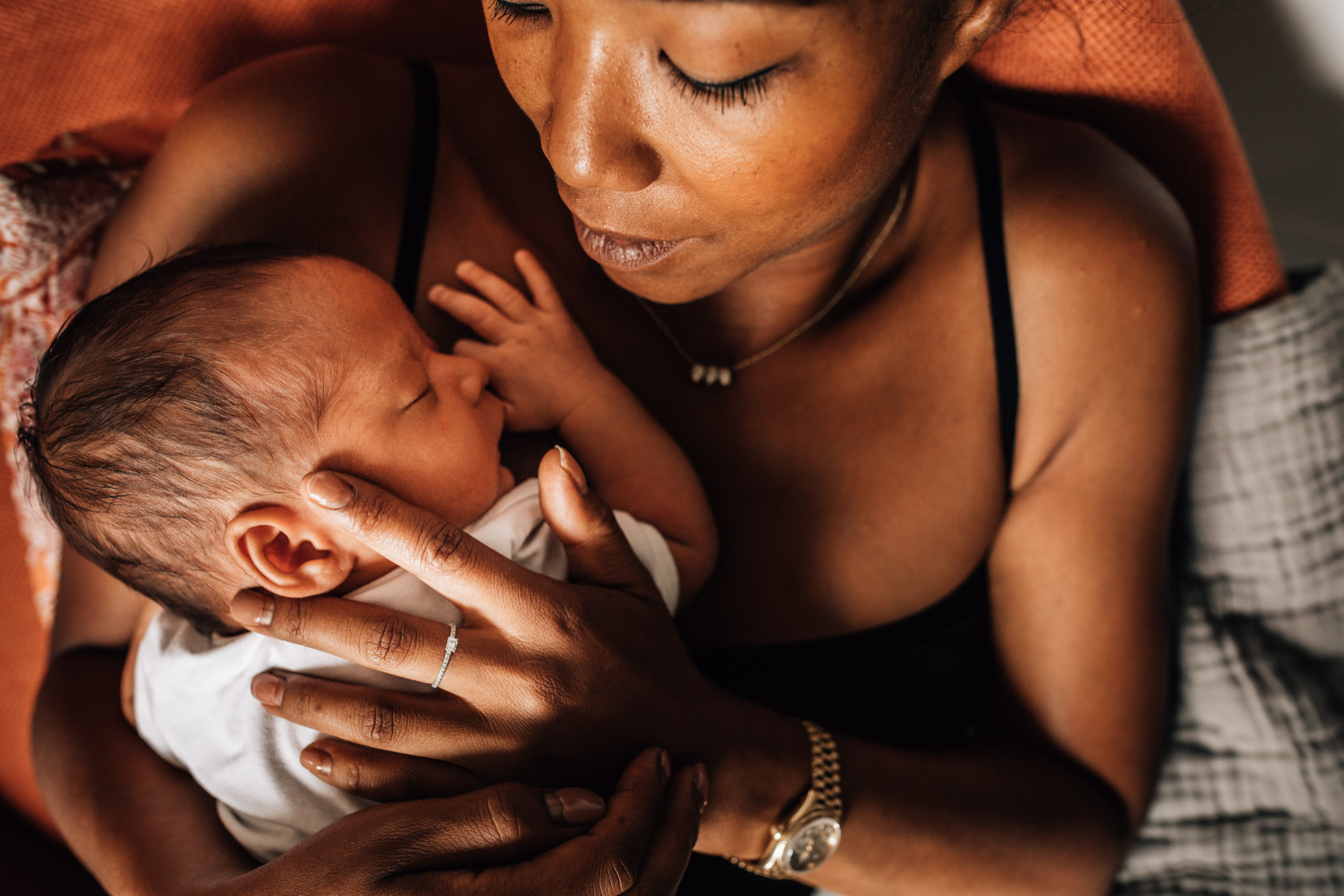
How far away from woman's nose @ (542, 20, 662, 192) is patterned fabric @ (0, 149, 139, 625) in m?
0.81

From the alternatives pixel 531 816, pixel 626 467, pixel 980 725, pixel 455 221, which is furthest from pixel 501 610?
pixel 980 725

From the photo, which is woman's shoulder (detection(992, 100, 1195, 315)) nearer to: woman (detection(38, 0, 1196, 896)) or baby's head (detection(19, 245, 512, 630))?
woman (detection(38, 0, 1196, 896))

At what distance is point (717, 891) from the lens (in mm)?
1252

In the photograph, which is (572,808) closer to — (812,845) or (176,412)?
(812,845)

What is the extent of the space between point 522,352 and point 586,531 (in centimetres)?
29

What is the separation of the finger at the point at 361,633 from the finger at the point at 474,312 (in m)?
0.40

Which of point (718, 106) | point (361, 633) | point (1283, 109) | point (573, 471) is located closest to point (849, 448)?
point (573, 471)

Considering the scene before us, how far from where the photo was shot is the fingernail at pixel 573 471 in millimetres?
858

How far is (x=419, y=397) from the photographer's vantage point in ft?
3.07

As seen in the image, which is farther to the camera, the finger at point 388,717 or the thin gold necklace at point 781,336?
the thin gold necklace at point 781,336

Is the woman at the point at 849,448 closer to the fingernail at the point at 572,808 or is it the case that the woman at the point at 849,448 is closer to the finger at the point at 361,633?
the fingernail at the point at 572,808

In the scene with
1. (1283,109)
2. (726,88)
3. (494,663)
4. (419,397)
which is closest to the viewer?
(726,88)

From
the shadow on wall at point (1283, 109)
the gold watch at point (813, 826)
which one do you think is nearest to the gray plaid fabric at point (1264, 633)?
the shadow on wall at point (1283, 109)

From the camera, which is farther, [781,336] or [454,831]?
[781,336]
